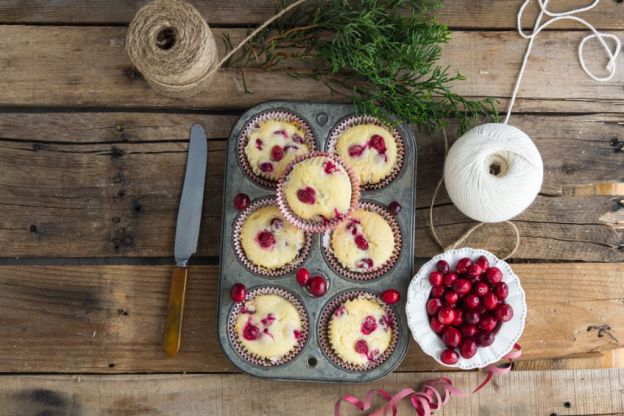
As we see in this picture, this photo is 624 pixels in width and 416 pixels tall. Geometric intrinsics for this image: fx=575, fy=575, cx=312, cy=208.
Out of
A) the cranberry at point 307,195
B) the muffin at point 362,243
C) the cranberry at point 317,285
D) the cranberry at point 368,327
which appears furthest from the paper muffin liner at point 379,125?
the cranberry at point 368,327

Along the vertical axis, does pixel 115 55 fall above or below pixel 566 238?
above

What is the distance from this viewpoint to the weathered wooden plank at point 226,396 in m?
2.16

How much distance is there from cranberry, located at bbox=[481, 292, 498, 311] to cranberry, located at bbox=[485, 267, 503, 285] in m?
0.04

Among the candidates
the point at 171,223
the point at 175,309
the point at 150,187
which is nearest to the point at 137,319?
the point at 175,309

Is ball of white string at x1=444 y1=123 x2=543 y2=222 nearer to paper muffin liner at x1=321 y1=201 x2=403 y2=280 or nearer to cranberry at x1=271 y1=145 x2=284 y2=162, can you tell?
paper muffin liner at x1=321 y1=201 x2=403 y2=280

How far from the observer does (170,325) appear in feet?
6.95

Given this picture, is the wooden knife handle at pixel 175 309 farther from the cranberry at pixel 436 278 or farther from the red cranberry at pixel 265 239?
the cranberry at pixel 436 278

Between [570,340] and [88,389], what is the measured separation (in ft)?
6.02

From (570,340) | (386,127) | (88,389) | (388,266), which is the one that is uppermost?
(386,127)

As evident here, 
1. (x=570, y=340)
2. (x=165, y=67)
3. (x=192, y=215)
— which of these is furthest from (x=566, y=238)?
(x=165, y=67)

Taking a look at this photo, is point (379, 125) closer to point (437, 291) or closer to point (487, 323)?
point (437, 291)

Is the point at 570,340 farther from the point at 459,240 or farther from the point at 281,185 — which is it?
the point at 281,185

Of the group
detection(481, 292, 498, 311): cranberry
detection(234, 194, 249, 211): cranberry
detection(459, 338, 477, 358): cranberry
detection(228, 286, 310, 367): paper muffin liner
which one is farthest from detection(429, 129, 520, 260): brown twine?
detection(234, 194, 249, 211): cranberry

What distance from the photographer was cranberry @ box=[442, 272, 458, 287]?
1.95m
